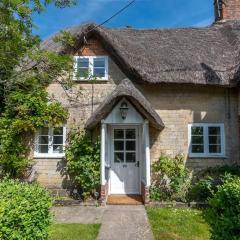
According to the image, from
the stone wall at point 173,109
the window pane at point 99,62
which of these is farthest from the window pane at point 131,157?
the window pane at point 99,62

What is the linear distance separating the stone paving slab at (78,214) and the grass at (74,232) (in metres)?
0.47

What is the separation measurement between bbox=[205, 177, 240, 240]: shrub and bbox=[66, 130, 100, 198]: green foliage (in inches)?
250

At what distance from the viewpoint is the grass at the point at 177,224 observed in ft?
24.5

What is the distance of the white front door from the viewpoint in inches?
476

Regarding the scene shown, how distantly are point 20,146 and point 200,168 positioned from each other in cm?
678

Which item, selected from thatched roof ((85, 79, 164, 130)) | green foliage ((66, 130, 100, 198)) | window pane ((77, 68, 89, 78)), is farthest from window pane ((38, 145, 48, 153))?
window pane ((77, 68, 89, 78))

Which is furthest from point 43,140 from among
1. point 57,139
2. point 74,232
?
point 74,232

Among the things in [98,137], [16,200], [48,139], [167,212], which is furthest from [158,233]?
[48,139]

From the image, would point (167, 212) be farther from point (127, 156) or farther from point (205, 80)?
point (205, 80)

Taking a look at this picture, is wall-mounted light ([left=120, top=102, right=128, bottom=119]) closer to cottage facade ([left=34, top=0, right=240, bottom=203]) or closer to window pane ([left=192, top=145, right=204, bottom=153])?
cottage facade ([left=34, top=0, right=240, bottom=203])

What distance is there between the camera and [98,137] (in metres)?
11.9

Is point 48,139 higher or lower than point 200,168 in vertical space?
higher

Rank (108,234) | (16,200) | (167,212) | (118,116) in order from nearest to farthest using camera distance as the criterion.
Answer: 1. (16,200)
2. (108,234)
3. (167,212)
4. (118,116)

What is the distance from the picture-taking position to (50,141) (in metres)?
12.2
